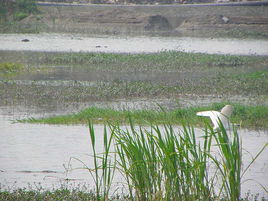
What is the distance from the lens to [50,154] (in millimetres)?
8797

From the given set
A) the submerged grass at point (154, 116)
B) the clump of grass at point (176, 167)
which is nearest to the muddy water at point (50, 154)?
the submerged grass at point (154, 116)

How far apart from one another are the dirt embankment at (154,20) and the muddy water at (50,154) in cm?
3223

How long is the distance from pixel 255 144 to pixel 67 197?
14.8 ft

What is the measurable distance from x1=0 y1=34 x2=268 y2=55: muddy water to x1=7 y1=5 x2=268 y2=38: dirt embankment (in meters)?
5.96

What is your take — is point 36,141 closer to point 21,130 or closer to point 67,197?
point 21,130

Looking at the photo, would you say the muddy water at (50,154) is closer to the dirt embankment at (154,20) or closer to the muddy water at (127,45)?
the muddy water at (127,45)

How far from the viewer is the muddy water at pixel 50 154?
24.1 ft

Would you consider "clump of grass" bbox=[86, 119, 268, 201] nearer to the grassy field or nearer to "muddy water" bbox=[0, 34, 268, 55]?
the grassy field

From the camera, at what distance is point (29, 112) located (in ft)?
40.3

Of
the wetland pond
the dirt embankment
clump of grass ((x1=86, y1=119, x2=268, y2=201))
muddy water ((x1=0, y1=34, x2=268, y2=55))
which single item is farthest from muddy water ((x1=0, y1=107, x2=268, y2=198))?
the dirt embankment

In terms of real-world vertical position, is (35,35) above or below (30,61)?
above

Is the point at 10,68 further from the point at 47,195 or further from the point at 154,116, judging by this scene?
the point at 47,195

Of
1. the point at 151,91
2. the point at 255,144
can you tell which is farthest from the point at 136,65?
the point at 255,144

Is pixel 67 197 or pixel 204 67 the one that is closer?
pixel 67 197
